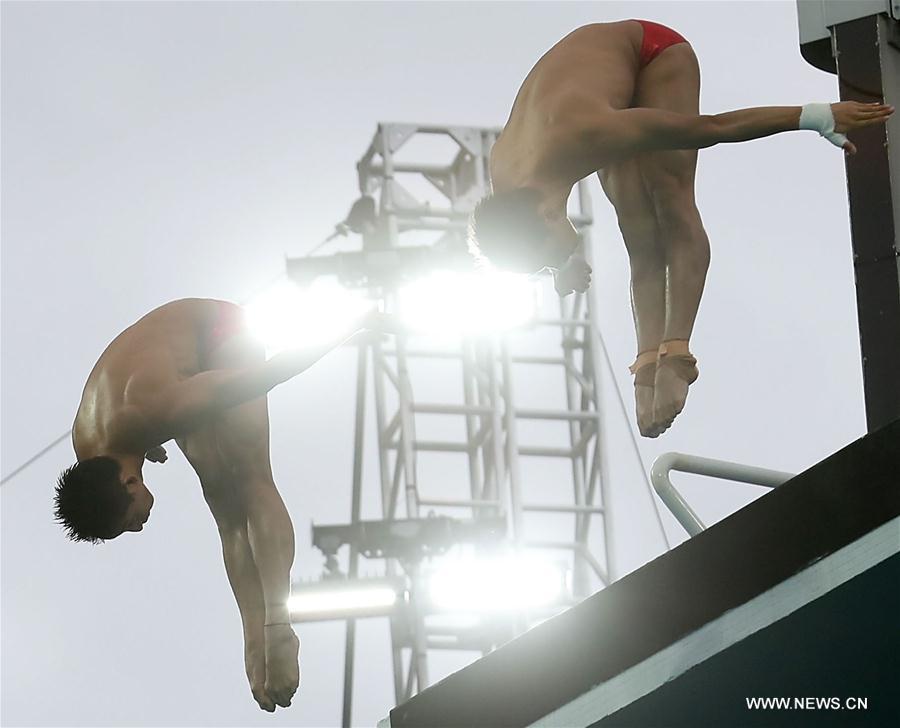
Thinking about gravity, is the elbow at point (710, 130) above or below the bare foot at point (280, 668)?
above

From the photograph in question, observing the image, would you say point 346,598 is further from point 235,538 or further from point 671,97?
point 671,97

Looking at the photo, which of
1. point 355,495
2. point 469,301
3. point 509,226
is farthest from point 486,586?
point 509,226

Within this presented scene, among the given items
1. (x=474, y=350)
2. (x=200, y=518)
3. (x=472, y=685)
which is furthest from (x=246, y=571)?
(x=200, y=518)

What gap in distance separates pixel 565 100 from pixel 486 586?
7.35m

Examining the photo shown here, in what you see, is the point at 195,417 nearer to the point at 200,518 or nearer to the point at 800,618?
the point at 800,618

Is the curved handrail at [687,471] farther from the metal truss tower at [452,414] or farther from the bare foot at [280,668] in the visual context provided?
the metal truss tower at [452,414]

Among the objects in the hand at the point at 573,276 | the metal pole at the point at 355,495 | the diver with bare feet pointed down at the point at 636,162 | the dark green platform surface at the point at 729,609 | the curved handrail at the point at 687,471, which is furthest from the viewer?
the metal pole at the point at 355,495

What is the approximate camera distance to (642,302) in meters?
4.23

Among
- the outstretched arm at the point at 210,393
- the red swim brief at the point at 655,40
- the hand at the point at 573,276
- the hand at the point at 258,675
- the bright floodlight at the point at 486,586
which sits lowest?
the bright floodlight at the point at 486,586

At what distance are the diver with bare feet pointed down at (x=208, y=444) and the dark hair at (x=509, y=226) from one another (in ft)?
1.56

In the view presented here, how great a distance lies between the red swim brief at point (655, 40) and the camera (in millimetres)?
4051

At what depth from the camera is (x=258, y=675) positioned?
14.4 ft

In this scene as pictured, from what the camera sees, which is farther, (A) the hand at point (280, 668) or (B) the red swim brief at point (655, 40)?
(A) the hand at point (280, 668)

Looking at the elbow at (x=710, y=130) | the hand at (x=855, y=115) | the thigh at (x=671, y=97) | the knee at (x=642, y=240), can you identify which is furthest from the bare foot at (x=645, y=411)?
the hand at (x=855, y=115)
